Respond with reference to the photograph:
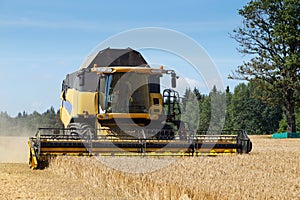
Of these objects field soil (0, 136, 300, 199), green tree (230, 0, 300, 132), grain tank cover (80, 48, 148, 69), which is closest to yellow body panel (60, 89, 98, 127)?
grain tank cover (80, 48, 148, 69)

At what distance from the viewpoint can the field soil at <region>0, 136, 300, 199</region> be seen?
634 centimetres

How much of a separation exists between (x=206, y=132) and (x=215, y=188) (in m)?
7.45

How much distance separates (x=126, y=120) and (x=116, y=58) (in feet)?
7.39

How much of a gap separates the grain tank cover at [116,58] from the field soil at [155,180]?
4652 millimetres

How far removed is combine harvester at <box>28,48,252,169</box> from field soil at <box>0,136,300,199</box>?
1.28 meters

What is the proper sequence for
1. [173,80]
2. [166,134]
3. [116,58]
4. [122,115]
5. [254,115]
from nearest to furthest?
[122,115], [166,134], [173,80], [116,58], [254,115]

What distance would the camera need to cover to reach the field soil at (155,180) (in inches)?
250

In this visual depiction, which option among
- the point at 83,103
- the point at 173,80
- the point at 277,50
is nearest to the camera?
the point at 173,80

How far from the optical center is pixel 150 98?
13.8 metres

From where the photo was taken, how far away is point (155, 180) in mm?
7266

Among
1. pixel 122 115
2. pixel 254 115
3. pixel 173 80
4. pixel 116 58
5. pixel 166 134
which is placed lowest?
pixel 166 134

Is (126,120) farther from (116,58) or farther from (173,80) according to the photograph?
(116,58)

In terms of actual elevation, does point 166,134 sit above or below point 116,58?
below

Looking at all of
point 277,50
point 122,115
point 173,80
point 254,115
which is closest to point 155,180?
point 122,115
